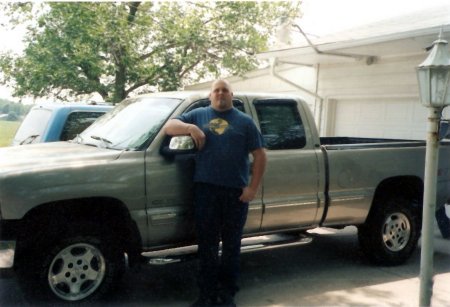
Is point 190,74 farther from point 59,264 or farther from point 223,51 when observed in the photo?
point 59,264

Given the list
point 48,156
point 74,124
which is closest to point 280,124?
point 48,156

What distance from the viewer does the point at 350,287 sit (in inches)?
207

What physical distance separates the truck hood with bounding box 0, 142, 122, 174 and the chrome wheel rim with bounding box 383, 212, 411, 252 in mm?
3452

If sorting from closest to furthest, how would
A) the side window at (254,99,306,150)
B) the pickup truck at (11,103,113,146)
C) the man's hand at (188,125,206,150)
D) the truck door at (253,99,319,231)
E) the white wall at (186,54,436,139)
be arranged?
the man's hand at (188,125,206,150), the truck door at (253,99,319,231), the side window at (254,99,306,150), the pickup truck at (11,103,113,146), the white wall at (186,54,436,139)

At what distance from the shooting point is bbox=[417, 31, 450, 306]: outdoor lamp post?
152 inches

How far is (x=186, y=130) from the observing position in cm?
434

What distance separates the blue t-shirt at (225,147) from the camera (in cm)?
432

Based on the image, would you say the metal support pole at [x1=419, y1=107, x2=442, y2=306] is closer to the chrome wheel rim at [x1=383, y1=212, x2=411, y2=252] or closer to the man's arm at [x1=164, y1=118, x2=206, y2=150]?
the man's arm at [x1=164, y1=118, x2=206, y2=150]

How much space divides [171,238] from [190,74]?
13.8 meters

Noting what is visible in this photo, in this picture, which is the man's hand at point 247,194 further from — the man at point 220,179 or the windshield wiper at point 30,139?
the windshield wiper at point 30,139

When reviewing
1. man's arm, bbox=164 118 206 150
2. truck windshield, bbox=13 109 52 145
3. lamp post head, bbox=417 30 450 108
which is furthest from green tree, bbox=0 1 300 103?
lamp post head, bbox=417 30 450 108

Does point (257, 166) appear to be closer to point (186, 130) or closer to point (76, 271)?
point (186, 130)

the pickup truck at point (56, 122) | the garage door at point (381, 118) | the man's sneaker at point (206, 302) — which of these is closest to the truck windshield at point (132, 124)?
the man's sneaker at point (206, 302)

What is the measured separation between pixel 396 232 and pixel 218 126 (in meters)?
3.00
